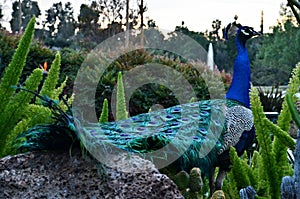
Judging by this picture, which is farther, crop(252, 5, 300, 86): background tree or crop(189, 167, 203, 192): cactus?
crop(252, 5, 300, 86): background tree

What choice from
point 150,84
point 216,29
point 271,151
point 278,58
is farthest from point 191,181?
point 216,29

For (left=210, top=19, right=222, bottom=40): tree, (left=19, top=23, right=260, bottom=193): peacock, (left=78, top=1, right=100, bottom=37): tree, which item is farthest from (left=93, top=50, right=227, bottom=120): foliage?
(left=210, top=19, right=222, bottom=40): tree

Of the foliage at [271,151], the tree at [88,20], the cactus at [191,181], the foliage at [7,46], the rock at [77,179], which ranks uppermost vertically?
the tree at [88,20]

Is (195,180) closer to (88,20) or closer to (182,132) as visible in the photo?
(182,132)

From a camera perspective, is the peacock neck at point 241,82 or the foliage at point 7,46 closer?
the peacock neck at point 241,82

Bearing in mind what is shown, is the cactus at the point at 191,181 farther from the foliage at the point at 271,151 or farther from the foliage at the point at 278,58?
the foliage at the point at 278,58

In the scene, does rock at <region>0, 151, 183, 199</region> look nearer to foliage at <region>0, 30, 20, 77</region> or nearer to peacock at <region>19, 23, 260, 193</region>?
peacock at <region>19, 23, 260, 193</region>

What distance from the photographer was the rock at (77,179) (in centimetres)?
134

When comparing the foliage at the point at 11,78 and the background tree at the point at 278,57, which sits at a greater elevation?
the background tree at the point at 278,57

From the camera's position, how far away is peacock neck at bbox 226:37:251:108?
3428 millimetres

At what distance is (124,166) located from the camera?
4.51 ft

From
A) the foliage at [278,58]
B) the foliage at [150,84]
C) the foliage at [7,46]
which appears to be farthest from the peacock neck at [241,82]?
the foliage at [278,58]

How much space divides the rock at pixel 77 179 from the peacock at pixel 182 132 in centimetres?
5

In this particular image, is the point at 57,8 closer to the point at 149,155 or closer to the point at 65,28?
the point at 65,28
